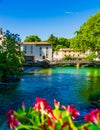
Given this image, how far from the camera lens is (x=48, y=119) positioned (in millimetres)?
7188

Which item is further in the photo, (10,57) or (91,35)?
(91,35)

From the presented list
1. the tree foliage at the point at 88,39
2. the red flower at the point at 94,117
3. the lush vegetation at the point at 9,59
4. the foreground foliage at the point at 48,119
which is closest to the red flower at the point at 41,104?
the foreground foliage at the point at 48,119

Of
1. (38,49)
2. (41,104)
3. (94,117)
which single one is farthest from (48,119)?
(38,49)

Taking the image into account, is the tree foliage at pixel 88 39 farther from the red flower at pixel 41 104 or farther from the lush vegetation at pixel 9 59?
the red flower at pixel 41 104

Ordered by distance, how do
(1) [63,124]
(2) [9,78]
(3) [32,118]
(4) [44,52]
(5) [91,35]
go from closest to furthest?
1. (1) [63,124]
2. (3) [32,118]
3. (2) [9,78]
4. (5) [91,35]
5. (4) [44,52]

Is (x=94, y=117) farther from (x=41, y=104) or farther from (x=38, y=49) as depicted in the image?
(x=38, y=49)

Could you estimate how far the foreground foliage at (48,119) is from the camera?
6.98 metres

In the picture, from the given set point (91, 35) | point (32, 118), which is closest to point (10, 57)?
point (91, 35)

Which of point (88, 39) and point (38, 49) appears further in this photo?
point (38, 49)

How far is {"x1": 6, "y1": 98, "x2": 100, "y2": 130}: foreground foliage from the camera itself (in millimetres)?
6977

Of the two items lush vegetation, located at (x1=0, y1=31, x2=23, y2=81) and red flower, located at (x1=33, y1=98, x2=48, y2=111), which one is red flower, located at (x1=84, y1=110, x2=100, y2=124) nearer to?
red flower, located at (x1=33, y1=98, x2=48, y2=111)

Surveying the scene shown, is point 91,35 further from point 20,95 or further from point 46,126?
point 46,126

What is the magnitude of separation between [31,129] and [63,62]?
134421 mm

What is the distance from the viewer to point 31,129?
23.6 ft
